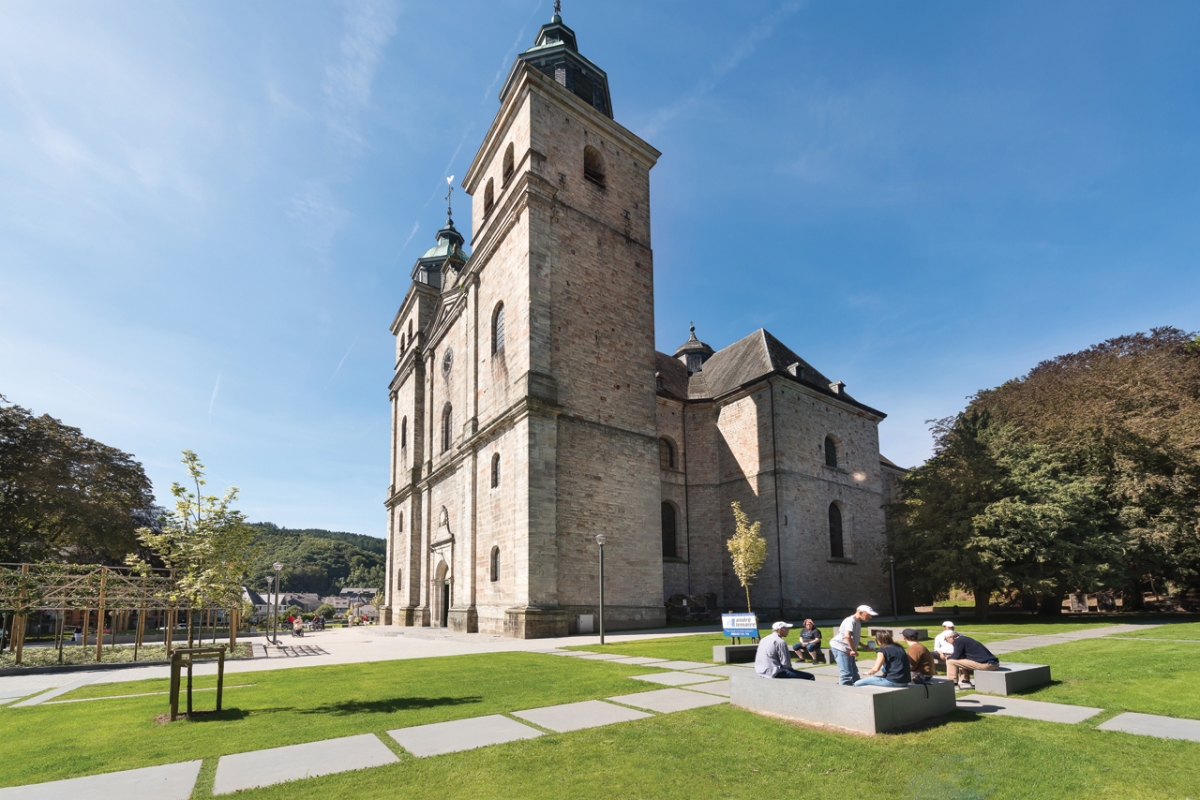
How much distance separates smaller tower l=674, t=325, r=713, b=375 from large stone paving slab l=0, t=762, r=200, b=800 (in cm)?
3693

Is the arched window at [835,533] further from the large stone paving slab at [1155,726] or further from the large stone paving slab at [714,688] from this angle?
the large stone paving slab at [1155,726]

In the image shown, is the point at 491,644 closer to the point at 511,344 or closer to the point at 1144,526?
the point at 511,344

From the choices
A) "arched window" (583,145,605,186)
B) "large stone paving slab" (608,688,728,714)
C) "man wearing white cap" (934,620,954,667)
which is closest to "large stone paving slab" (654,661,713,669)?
"large stone paving slab" (608,688,728,714)

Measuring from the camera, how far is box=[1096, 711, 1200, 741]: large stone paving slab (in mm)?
5785

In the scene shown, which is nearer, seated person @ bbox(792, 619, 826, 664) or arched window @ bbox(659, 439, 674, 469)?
seated person @ bbox(792, 619, 826, 664)

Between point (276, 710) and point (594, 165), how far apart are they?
2542 cm

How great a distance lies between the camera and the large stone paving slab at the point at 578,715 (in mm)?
6670

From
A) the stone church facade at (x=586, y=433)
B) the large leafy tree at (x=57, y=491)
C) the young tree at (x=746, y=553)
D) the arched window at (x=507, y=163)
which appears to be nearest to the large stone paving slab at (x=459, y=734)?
the stone church facade at (x=586, y=433)

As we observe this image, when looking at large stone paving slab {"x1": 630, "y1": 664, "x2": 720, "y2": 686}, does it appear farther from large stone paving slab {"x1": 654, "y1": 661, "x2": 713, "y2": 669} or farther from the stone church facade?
the stone church facade

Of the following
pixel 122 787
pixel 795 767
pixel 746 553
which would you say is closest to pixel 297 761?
pixel 122 787

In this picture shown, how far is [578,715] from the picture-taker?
23.5ft

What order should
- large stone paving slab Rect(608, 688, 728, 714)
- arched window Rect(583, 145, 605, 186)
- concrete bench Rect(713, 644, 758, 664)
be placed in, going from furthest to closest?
arched window Rect(583, 145, 605, 186) < concrete bench Rect(713, 644, 758, 664) < large stone paving slab Rect(608, 688, 728, 714)

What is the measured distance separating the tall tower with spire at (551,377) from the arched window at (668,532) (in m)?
4.57

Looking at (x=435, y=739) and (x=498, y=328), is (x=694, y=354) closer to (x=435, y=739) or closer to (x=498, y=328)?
(x=498, y=328)
